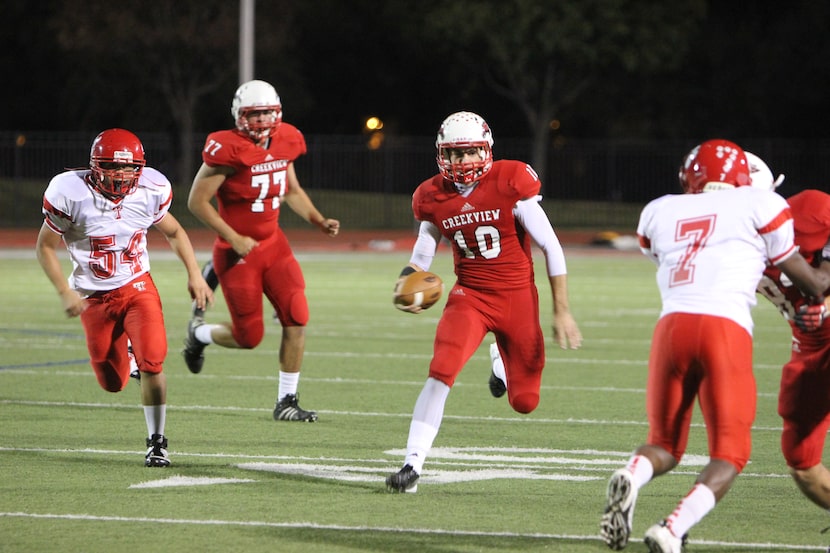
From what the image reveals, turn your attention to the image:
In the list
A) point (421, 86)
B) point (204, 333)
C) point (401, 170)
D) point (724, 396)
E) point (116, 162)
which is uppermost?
point (116, 162)

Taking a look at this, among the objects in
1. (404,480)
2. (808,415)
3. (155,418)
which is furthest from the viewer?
(155,418)

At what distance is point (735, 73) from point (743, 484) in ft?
125

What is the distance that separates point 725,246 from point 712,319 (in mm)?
256

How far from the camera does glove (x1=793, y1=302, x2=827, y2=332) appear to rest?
17.0ft

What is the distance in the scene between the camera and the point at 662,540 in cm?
461

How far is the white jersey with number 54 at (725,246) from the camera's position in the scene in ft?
16.1

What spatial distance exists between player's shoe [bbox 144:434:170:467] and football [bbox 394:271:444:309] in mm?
1316

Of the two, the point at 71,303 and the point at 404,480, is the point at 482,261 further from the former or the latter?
the point at 71,303

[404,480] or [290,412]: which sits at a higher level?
[404,480]

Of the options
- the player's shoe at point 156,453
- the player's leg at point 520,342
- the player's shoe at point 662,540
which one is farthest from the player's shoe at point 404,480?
the player's shoe at point 662,540

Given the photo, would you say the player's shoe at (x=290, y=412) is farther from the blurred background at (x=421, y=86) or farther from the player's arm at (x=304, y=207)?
the blurred background at (x=421, y=86)

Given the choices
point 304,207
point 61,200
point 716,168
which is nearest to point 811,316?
point 716,168

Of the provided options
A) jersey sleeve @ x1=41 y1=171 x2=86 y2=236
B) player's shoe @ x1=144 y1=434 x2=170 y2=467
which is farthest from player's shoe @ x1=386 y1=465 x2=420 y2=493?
jersey sleeve @ x1=41 y1=171 x2=86 y2=236

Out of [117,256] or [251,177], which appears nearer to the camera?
[117,256]
